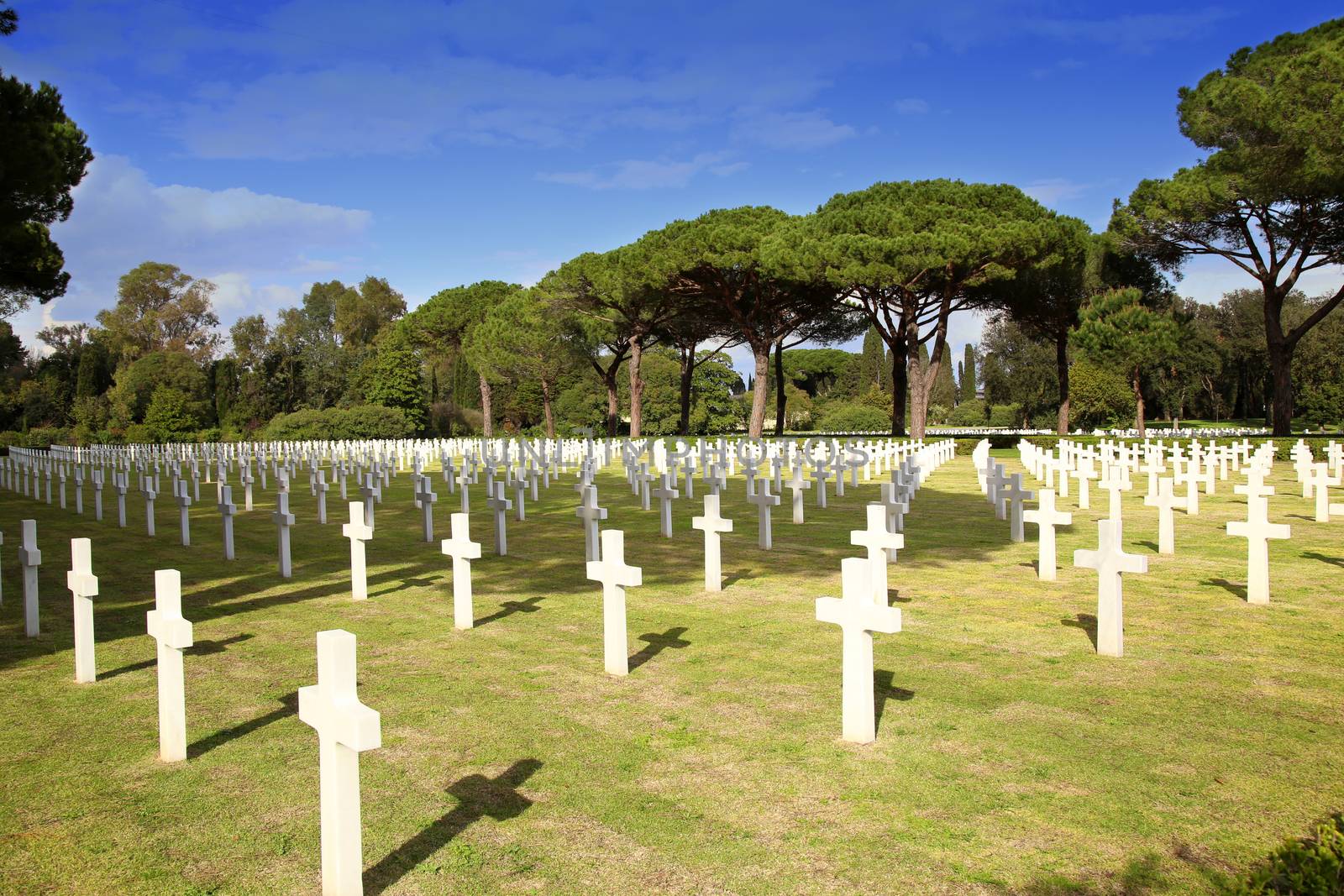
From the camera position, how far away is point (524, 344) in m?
46.4

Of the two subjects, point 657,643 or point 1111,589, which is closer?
point 1111,589

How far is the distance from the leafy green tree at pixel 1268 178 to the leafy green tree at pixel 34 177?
25108mm

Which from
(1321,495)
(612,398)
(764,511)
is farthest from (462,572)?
(612,398)

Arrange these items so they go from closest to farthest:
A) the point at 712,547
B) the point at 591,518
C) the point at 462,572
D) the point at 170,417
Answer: the point at 462,572 < the point at 712,547 < the point at 591,518 < the point at 170,417

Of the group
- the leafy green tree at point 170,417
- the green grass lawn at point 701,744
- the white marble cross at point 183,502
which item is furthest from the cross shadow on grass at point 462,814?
the leafy green tree at point 170,417

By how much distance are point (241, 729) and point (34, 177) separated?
9768 millimetres

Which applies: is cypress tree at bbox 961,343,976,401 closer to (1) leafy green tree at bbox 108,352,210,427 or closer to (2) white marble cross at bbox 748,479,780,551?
(1) leafy green tree at bbox 108,352,210,427

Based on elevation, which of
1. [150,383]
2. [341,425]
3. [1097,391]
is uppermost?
[150,383]

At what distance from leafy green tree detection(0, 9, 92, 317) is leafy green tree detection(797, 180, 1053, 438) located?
2105 cm

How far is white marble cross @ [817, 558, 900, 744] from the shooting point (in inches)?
171

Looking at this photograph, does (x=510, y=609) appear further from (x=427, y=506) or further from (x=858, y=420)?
(x=858, y=420)

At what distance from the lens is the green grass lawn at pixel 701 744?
3.26 metres

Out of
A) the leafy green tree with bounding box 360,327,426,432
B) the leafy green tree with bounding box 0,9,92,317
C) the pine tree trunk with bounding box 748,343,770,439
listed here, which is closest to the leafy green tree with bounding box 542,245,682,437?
the pine tree trunk with bounding box 748,343,770,439

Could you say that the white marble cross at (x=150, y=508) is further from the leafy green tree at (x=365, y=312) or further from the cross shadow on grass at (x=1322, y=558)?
the leafy green tree at (x=365, y=312)
